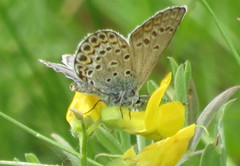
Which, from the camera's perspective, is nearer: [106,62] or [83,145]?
[83,145]

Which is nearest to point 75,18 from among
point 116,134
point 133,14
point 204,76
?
point 133,14

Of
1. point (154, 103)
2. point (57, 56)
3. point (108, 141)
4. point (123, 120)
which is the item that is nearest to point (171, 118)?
point (154, 103)

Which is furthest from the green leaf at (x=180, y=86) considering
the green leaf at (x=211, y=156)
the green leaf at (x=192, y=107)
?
the green leaf at (x=211, y=156)

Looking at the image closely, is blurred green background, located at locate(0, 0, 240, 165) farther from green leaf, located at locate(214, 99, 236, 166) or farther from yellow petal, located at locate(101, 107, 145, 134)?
green leaf, located at locate(214, 99, 236, 166)

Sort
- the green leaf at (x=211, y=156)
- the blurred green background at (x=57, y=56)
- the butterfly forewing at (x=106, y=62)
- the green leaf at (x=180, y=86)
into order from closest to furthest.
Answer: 1. the green leaf at (x=211, y=156)
2. the green leaf at (x=180, y=86)
3. the butterfly forewing at (x=106, y=62)
4. the blurred green background at (x=57, y=56)

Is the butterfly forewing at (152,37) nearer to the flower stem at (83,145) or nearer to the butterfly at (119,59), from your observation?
the butterfly at (119,59)

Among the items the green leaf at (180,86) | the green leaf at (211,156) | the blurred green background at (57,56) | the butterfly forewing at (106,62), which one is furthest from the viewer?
the blurred green background at (57,56)

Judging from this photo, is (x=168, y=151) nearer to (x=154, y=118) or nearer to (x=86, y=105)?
(x=154, y=118)

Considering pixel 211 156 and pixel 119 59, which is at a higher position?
pixel 119 59
